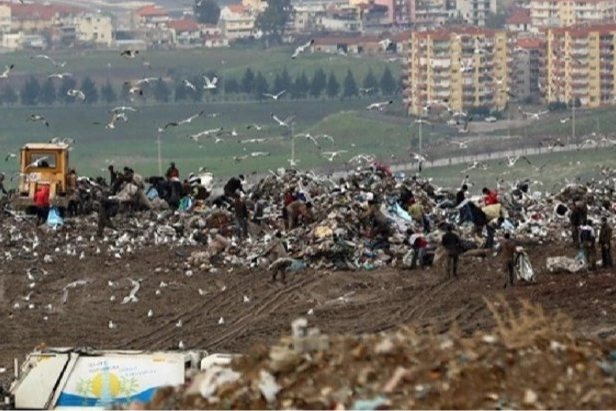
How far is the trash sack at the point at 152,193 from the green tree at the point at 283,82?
6675 cm

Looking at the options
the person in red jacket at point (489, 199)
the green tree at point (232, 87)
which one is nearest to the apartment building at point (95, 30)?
the green tree at point (232, 87)

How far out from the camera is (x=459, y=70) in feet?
313

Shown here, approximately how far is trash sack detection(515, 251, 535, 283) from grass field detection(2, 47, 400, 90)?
82.0m

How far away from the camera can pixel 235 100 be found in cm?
10081

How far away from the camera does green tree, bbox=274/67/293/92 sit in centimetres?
10225

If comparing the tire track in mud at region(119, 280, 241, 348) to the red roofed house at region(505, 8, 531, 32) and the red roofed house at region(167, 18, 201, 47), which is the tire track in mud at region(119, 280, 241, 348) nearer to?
the red roofed house at region(505, 8, 531, 32)

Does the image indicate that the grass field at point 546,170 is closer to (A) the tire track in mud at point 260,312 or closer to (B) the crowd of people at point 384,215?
(B) the crowd of people at point 384,215

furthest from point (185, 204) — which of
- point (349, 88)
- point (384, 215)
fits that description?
point (349, 88)

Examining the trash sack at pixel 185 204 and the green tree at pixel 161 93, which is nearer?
the trash sack at pixel 185 204

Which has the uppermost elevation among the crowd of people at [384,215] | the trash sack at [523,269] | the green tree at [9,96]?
the trash sack at [523,269]

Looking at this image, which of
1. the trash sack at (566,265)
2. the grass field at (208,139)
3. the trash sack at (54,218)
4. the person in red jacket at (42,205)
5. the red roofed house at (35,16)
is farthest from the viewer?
the red roofed house at (35,16)

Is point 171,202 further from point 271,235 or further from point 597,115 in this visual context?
point 597,115

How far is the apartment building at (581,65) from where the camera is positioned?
95.9 m

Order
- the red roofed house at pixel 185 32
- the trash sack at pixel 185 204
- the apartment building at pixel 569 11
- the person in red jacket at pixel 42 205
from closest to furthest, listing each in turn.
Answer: the person in red jacket at pixel 42 205, the trash sack at pixel 185 204, the red roofed house at pixel 185 32, the apartment building at pixel 569 11
